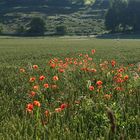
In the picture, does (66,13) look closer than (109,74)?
No

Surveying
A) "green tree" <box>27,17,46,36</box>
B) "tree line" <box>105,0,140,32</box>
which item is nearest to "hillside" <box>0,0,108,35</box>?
"green tree" <box>27,17,46,36</box>

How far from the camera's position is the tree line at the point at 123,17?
12131cm

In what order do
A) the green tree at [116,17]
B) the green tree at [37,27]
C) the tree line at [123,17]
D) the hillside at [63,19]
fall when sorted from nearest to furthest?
the tree line at [123,17]
the green tree at [116,17]
the green tree at [37,27]
the hillside at [63,19]

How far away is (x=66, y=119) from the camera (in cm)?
770

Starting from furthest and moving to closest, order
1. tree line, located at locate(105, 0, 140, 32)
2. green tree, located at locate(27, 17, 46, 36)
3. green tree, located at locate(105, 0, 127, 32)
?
A: green tree, located at locate(27, 17, 46, 36) → green tree, located at locate(105, 0, 127, 32) → tree line, located at locate(105, 0, 140, 32)

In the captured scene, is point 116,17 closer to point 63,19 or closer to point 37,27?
point 37,27

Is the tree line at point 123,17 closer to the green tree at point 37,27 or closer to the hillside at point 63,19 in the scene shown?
the hillside at point 63,19

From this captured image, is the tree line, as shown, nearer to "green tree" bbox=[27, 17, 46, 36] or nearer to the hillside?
the hillside

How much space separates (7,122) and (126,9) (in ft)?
396

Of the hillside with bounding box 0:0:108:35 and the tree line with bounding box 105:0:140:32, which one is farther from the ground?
the tree line with bounding box 105:0:140:32

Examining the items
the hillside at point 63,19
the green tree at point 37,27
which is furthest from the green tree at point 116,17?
the green tree at point 37,27

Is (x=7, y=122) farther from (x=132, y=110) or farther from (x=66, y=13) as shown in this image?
(x=66, y=13)

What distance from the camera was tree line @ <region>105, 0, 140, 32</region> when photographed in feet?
398

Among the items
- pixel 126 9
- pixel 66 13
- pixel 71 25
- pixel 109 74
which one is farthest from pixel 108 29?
pixel 109 74
